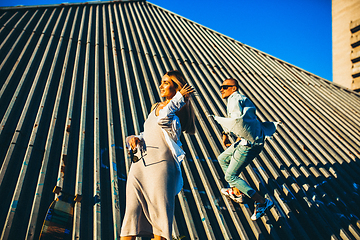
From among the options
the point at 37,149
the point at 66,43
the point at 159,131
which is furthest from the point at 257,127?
the point at 66,43

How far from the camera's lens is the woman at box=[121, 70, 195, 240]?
150cm

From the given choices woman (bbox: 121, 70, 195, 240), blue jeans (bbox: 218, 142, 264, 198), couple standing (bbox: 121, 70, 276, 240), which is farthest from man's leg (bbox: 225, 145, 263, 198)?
woman (bbox: 121, 70, 195, 240)

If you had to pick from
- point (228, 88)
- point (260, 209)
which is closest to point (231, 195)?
point (260, 209)

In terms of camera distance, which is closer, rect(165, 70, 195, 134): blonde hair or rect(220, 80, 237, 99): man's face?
rect(165, 70, 195, 134): blonde hair

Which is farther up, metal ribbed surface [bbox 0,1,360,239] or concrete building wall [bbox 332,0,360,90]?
concrete building wall [bbox 332,0,360,90]

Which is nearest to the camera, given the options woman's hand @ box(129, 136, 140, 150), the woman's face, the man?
woman's hand @ box(129, 136, 140, 150)

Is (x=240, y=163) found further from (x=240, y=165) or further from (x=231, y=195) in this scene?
(x=231, y=195)

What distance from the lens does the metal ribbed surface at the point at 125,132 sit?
2.03m

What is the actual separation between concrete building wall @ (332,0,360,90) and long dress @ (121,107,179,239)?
30.8ft

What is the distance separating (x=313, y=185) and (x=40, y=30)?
5050 mm

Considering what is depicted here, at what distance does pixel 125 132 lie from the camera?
2744mm

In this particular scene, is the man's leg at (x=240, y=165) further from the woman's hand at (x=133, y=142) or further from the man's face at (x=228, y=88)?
the woman's hand at (x=133, y=142)

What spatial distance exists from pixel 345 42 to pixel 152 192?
11150 mm

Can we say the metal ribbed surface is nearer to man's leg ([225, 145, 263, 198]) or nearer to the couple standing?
man's leg ([225, 145, 263, 198])
